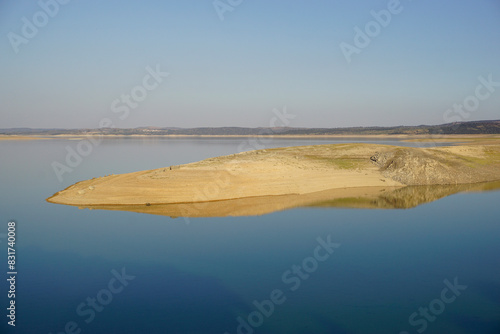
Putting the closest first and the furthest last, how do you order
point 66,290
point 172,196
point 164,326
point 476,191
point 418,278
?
point 164,326 < point 66,290 < point 418,278 < point 172,196 < point 476,191

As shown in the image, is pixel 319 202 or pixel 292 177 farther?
pixel 292 177

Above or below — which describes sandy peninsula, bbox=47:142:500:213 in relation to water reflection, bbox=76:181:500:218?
above

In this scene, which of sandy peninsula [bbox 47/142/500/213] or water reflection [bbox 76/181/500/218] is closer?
water reflection [bbox 76/181/500/218]

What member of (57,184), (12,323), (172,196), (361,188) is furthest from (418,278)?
(57,184)

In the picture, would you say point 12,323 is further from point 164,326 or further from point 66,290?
point 164,326
